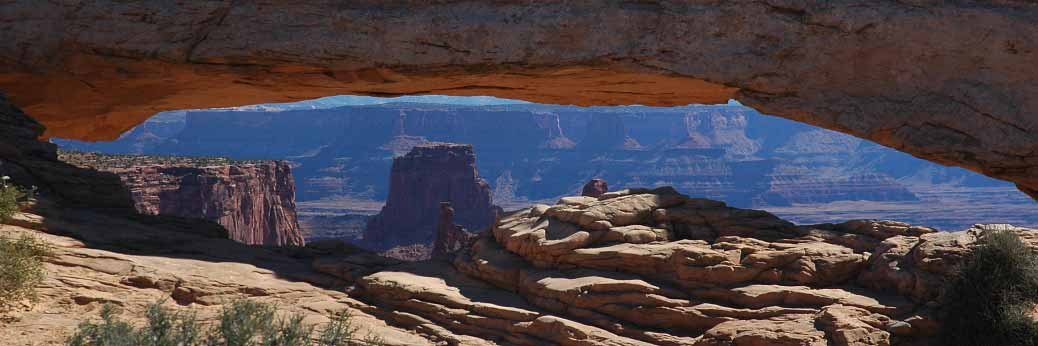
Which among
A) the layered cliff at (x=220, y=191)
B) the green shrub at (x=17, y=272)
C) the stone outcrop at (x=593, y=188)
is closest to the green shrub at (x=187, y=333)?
the green shrub at (x=17, y=272)

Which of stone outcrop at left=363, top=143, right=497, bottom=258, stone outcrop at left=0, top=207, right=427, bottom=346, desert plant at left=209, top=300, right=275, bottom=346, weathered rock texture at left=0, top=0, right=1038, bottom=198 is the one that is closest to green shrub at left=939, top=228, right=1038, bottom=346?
weathered rock texture at left=0, top=0, right=1038, bottom=198

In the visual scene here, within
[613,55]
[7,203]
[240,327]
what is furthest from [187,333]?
[613,55]

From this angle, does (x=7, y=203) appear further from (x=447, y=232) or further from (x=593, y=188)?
(x=447, y=232)

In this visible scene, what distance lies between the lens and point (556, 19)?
17.8 m

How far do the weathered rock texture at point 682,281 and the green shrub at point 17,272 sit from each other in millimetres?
5549

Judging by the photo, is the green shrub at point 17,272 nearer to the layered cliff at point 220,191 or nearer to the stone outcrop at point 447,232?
the layered cliff at point 220,191

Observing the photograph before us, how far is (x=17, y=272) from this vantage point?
13.8 meters

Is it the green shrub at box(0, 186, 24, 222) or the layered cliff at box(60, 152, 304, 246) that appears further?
the layered cliff at box(60, 152, 304, 246)

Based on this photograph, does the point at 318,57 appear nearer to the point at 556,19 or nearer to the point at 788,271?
the point at 556,19

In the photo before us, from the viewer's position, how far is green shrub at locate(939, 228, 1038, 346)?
48.6ft

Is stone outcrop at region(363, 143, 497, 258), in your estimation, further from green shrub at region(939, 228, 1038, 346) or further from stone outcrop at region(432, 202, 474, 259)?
green shrub at region(939, 228, 1038, 346)

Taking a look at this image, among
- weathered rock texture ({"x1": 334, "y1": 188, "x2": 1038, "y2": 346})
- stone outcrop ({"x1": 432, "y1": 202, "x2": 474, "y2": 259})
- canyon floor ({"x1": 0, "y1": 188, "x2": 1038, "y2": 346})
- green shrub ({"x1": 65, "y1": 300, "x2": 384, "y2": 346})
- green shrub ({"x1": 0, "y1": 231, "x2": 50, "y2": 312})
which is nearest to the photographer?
green shrub ({"x1": 65, "y1": 300, "x2": 384, "y2": 346})

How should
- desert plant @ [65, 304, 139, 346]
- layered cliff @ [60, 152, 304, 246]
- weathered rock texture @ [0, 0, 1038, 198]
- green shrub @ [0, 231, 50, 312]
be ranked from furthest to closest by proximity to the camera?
layered cliff @ [60, 152, 304, 246], weathered rock texture @ [0, 0, 1038, 198], green shrub @ [0, 231, 50, 312], desert plant @ [65, 304, 139, 346]

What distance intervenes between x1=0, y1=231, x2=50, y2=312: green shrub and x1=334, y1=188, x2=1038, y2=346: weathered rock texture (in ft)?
18.2
